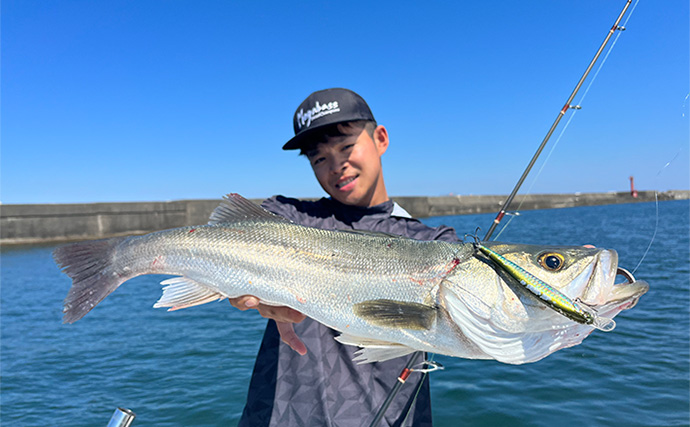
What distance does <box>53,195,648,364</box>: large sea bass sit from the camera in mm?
1984

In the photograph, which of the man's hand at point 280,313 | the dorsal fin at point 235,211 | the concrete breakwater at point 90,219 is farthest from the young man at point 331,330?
the concrete breakwater at point 90,219

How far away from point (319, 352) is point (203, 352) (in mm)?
6560

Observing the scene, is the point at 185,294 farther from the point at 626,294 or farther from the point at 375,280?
the point at 626,294

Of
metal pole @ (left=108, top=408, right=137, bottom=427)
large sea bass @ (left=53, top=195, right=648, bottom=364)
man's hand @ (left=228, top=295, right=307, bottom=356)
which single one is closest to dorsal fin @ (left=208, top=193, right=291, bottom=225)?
large sea bass @ (left=53, top=195, right=648, bottom=364)

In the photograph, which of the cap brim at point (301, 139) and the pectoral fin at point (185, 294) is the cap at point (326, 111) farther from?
the pectoral fin at point (185, 294)

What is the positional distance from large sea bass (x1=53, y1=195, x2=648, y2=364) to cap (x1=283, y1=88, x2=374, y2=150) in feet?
2.29

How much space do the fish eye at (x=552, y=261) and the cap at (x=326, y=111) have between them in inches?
61.0

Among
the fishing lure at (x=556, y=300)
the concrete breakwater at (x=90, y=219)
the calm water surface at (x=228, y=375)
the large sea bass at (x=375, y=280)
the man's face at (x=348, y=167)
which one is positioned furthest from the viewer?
the concrete breakwater at (x=90, y=219)

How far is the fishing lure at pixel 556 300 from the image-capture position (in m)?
1.82

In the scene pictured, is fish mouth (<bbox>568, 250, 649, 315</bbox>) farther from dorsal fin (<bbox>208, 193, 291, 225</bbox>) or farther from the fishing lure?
dorsal fin (<bbox>208, 193, 291, 225</bbox>)

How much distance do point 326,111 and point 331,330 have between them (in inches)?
58.2

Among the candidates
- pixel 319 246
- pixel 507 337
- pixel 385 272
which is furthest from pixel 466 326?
pixel 319 246

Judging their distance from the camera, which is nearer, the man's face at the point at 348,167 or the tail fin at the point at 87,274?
the tail fin at the point at 87,274

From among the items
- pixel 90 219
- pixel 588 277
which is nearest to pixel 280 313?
pixel 588 277
